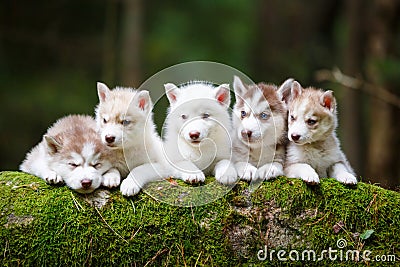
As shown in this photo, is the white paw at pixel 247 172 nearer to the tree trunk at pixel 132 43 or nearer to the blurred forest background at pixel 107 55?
the blurred forest background at pixel 107 55

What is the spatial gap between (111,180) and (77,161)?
33cm

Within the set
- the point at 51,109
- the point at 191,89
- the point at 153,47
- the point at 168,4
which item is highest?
the point at 191,89

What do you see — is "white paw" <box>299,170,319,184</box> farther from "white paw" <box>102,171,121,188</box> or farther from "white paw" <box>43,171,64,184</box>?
"white paw" <box>43,171,64,184</box>

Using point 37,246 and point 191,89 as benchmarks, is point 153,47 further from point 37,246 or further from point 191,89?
point 37,246

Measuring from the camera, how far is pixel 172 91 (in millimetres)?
4328

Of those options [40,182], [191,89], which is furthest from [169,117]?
[40,182]

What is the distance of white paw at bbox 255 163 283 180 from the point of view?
401 cm

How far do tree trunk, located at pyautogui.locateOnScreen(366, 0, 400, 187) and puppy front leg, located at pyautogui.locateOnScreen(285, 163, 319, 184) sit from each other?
4857mm

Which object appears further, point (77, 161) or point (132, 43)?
point (132, 43)

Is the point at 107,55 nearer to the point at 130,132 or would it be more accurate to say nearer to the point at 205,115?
the point at 130,132

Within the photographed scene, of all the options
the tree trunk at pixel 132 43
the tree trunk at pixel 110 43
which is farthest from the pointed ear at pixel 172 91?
the tree trunk at pixel 110 43

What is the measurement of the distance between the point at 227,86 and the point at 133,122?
797 millimetres

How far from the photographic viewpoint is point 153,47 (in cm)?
1355

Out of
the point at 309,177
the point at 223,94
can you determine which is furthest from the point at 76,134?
the point at 309,177
